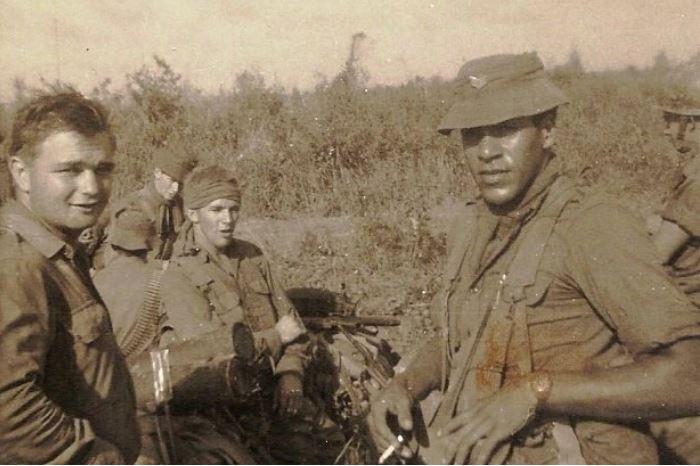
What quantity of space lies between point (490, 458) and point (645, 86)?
1.49 metres

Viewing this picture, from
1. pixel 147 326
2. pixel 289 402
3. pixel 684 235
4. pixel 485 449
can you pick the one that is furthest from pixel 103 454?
pixel 684 235

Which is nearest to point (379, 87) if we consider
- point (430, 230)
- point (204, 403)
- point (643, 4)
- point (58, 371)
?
point (430, 230)

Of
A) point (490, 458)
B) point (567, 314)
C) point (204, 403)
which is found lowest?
point (204, 403)

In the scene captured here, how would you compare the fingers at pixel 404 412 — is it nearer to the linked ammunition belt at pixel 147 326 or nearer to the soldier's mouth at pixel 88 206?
the soldier's mouth at pixel 88 206

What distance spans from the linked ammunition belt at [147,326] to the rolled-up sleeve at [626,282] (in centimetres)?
149

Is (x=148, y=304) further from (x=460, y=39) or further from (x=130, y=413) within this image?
(x=460, y=39)

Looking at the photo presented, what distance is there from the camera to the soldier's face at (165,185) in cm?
255

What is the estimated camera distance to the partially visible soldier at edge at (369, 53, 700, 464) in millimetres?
1447

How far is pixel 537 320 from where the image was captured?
5.09 ft

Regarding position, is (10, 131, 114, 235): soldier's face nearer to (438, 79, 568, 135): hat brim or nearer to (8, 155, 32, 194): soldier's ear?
(8, 155, 32, 194): soldier's ear

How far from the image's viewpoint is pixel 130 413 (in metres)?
1.65

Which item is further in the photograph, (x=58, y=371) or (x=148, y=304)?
(x=148, y=304)

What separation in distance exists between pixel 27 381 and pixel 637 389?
4.11ft

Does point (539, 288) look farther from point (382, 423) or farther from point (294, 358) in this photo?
point (294, 358)
